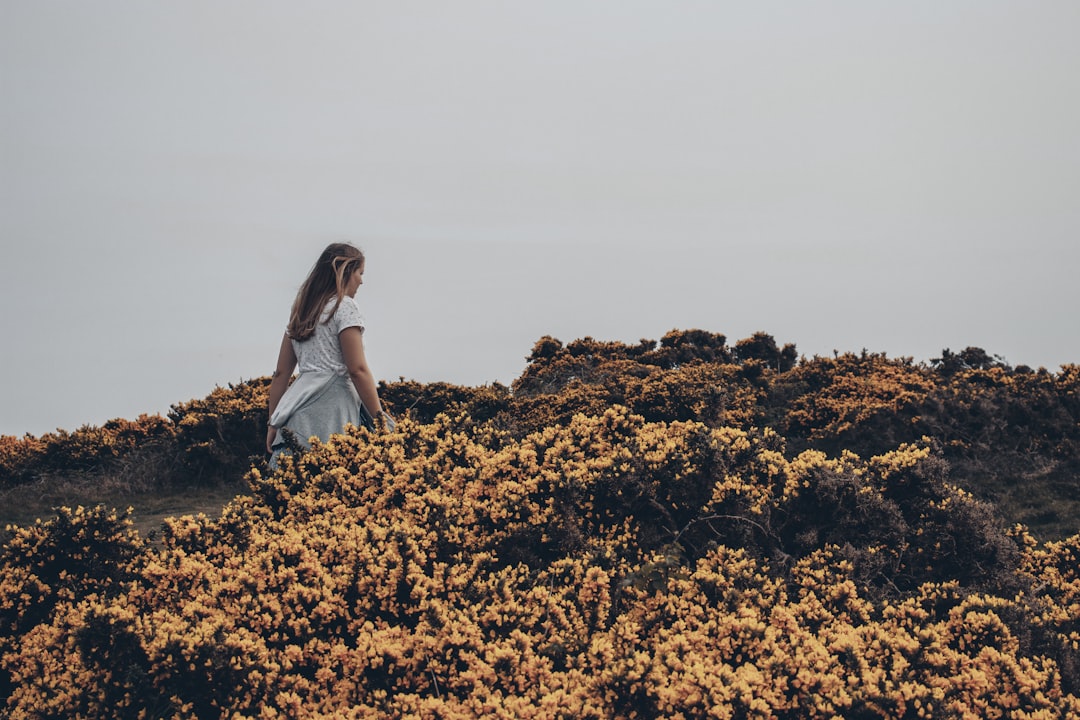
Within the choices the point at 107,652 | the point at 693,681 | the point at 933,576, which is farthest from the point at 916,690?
the point at 107,652

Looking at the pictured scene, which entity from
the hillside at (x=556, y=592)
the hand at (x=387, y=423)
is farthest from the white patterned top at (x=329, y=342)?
the hillside at (x=556, y=592)

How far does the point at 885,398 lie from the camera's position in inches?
499

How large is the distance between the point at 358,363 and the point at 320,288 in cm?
69

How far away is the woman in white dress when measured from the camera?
7020mm

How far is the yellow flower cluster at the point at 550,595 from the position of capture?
4465 millimetres

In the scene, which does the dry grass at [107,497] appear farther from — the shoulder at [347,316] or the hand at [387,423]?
the shoulder at [347,316]

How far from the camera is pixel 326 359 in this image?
7.12m

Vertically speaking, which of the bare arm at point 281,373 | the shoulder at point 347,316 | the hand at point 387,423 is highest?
the shoulder at point 347,316

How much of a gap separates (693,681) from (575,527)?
151cm

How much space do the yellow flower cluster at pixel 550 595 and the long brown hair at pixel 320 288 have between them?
1.01m

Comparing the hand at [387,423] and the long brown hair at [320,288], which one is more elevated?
the long brown hair at [320,288]

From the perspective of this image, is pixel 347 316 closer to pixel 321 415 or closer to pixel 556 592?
pixel 321 415

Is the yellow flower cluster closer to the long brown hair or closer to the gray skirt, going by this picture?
the gray skirt

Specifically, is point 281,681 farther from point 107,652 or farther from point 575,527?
point 575,527
